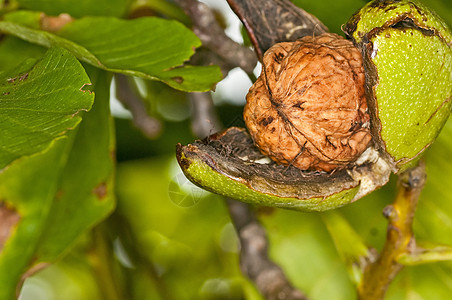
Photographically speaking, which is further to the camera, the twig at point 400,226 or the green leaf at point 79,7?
the green leaf at point 79,7

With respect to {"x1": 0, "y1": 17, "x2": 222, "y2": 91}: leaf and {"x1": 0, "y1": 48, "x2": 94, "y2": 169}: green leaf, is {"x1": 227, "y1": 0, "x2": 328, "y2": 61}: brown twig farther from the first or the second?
{"x1": 0, "y1": 48, "x2": 94, "y2": 169}: green leaf

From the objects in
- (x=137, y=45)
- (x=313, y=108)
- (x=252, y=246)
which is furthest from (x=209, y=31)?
(x=252, y=246)

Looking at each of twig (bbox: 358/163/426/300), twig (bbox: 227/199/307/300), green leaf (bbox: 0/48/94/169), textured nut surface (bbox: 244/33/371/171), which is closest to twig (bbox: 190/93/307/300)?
twig (bbox: 227/199/307/300)

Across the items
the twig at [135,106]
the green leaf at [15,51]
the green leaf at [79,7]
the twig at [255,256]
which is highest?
the green leaf at [79,7]

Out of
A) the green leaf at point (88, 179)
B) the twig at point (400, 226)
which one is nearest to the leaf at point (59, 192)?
the green leaf at point (88, 179)

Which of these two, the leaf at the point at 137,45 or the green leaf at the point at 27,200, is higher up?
the leaf at the point at 137,45

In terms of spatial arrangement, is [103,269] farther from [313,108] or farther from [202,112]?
[313,108]

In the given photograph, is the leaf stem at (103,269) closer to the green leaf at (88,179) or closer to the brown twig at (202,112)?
the green leaf at (88,179)
